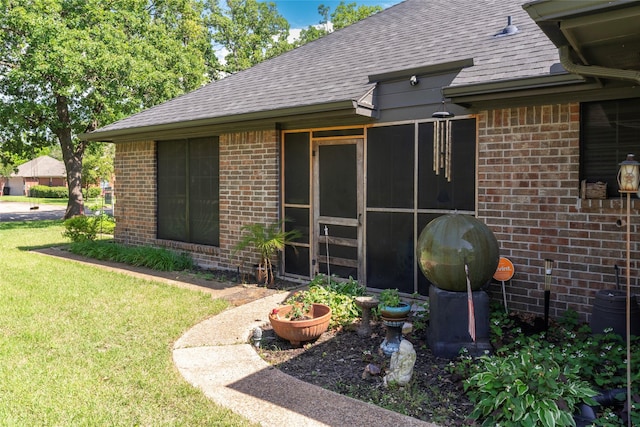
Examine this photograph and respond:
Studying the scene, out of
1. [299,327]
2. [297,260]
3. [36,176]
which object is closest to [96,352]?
[299,327]

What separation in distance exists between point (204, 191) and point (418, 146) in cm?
441

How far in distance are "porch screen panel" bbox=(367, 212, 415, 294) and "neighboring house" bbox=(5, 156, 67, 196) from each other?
56380 millimetres

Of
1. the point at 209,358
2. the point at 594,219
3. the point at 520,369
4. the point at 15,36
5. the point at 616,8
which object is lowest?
the point at 209,358

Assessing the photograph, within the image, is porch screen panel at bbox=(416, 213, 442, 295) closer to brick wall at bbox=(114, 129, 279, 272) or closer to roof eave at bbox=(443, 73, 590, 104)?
roof eave at bbox=(443, 73, 590, 104)

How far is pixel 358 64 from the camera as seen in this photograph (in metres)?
7.82

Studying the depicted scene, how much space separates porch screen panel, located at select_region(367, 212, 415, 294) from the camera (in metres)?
6.27

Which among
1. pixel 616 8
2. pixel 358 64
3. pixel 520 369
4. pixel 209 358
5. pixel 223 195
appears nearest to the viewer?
pixel 616 8

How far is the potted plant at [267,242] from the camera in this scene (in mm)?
7225

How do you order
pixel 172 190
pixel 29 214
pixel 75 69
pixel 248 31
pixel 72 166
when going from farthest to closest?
pixel 248 31, pixel 29 214, pixel 72 166, pixel 75 69, pixel 172 190

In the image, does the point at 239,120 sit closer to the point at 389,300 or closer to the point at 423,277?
the point at 423,277

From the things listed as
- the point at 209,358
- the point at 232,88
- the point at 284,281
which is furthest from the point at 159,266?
the point at 209,358

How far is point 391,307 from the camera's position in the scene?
15.5 feet

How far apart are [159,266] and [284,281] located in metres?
2.59

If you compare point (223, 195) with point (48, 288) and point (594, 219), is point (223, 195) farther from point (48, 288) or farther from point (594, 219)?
point (594, 219)
